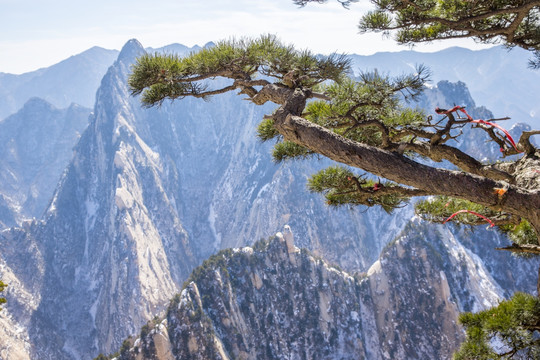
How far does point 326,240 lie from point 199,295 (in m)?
72.4

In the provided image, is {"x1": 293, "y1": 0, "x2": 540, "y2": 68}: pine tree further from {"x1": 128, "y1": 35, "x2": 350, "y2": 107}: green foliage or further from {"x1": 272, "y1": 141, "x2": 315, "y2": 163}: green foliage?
{"x1": 272, "y1": 141, "x2": 315, "y2": 163}: green foliage

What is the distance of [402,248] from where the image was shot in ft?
219

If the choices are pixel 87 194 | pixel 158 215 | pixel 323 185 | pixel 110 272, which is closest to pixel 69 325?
pixel 110 272

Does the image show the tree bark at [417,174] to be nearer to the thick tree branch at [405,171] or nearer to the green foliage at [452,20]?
the thick tree branch at [405,171]

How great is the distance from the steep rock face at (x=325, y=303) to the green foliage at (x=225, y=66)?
48.1 meters

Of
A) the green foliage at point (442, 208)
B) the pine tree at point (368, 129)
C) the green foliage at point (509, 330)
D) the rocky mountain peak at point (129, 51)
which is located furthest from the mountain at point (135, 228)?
the green foliage at point (509, 330)

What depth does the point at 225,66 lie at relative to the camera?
6.25m

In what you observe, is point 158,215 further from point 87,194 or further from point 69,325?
point 69,325

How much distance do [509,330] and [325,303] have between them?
62.3 m

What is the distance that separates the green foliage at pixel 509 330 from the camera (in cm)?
477

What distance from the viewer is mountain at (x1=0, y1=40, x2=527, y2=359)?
4264 inches

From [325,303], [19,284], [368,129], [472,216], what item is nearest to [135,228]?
[19,284]

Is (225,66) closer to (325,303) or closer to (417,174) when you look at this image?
(417,174)

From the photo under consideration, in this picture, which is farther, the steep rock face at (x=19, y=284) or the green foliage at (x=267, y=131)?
the steep rock face at (x=19, y=284)
